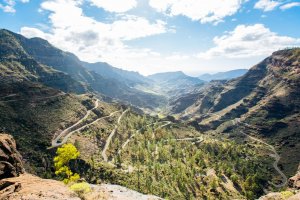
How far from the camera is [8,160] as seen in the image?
175 ft

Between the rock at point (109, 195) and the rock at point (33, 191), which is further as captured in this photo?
the rock at point (109, 195)

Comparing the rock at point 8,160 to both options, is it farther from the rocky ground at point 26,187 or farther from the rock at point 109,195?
the rock at point 109,195

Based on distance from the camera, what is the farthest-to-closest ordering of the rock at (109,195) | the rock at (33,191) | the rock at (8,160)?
1. the rock at (8,160)
2. the rock at (109,195)
3. the rock at (33,191)

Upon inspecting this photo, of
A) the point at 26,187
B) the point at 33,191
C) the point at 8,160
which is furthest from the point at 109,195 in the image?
the point at 8,160

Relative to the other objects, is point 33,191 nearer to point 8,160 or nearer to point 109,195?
point 109,195

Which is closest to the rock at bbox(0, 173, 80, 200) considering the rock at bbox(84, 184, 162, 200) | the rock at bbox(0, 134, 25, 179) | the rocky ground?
the rocky ground

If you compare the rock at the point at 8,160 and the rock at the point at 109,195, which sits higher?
the rock at the point at 8,160

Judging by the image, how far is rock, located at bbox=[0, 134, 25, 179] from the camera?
1964 inches

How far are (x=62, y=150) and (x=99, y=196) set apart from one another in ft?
130

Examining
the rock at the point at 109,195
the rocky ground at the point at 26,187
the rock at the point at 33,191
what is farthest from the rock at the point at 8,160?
the rock at the point at 109,195

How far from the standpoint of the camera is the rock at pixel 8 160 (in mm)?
49884

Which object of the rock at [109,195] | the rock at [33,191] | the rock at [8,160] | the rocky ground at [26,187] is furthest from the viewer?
the rock at [8,160]

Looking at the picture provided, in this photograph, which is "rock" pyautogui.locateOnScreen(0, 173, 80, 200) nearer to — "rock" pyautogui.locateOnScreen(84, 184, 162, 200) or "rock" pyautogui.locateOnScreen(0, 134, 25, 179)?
"rock" pyautogui.locateOnScreen(84, 184, 162, 200)

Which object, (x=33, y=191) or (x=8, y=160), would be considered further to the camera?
(x=8, y=160)
